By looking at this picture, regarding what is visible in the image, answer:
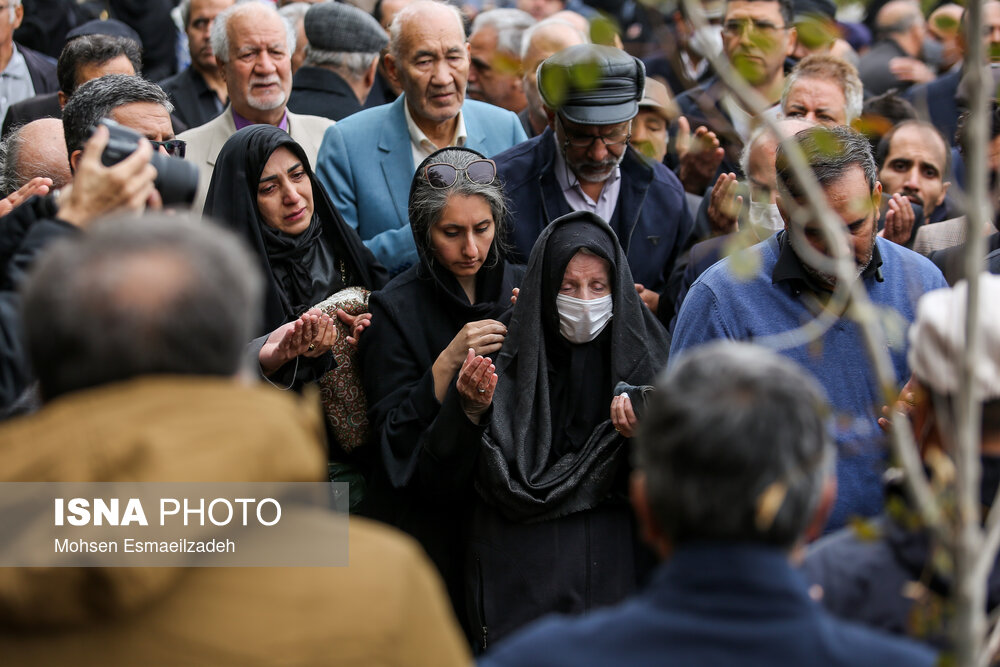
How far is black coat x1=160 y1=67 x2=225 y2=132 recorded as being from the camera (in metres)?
6.74

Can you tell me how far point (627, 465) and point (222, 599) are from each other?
2707 millimetres

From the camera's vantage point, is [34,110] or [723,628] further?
[34,110]

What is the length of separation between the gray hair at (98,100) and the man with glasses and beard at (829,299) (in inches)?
90.9

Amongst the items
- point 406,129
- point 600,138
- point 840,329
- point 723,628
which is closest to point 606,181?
point 600,138

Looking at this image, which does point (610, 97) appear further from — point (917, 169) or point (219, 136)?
point (219, 136)

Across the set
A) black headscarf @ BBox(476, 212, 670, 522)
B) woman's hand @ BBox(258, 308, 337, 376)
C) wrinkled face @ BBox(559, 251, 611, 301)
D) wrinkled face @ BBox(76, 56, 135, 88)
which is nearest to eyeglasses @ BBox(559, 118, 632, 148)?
black headscarf @ BBox(476, 212, 670, 522)

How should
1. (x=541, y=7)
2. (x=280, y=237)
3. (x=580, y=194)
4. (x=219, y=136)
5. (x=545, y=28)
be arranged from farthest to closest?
1. (x=541, y=7)
2. (x=545, y=28)
3. (x=219, y=136)
4. (x=580, y=194)
5. (x=280, y=237)

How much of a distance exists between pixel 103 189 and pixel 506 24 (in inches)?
221

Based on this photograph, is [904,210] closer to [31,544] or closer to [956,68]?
[956,68]

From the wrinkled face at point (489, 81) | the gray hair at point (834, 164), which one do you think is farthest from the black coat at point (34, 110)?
the gray hair at point (834, 164)

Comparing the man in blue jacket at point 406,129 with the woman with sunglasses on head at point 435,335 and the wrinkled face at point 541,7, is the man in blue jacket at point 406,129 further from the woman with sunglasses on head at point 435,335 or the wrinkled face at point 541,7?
the wrinkled face at point 541,7

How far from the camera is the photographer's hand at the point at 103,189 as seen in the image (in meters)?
2.63

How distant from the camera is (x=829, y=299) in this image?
389cm

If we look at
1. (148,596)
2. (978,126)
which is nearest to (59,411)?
(148,596)
